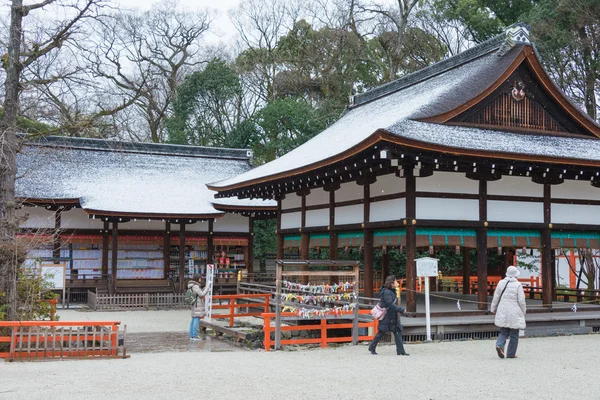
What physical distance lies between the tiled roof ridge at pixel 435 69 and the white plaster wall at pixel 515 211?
461 centimetres

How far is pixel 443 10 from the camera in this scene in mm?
36688

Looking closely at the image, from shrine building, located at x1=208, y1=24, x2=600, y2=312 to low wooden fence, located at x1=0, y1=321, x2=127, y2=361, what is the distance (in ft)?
20.9

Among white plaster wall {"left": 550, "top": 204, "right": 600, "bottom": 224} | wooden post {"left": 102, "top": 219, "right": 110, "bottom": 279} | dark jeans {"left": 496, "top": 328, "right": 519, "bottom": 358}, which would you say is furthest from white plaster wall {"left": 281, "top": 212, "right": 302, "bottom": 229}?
dark jeans {"left": 496, "top": 328, "right": 519, "bottom": 358}

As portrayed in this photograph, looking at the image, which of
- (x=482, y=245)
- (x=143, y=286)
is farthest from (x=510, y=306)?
(x=143, y=286)

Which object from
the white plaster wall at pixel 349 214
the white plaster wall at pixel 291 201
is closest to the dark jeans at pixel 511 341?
the white plaster wall at pixel 349 214

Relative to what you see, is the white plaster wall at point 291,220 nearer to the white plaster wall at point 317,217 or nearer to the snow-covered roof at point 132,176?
the white plaster wall at point 317,217

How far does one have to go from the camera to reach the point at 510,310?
1109 cm

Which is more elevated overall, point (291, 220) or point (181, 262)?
point (291, 220)

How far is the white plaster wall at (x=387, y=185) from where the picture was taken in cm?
1472

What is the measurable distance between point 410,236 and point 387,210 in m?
1.24

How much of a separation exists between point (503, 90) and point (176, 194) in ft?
49.0

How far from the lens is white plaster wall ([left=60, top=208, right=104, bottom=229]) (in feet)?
82.1

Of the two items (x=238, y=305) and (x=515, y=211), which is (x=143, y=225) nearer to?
(x=238, y=305)

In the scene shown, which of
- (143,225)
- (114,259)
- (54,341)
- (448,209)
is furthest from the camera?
(143,225)
